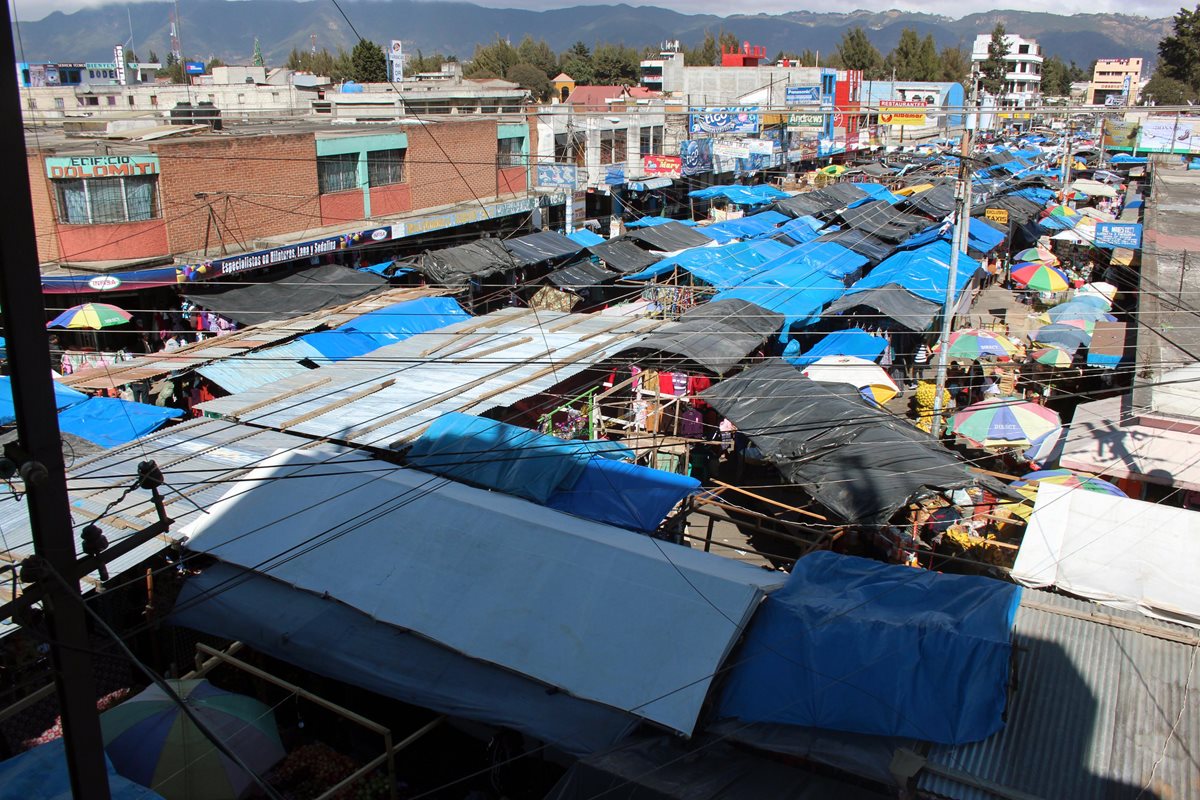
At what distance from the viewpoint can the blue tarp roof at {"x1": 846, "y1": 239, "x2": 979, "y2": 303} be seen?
21094 mm

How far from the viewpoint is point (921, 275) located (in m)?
22.5

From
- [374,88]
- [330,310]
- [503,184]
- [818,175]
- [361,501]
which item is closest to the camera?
[361,501]

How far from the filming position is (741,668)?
664cm

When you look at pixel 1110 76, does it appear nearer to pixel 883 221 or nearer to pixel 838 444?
pixel 883 221

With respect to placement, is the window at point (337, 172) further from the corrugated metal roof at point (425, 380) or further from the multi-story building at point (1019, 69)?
the multi-story building at point (1019, 69)

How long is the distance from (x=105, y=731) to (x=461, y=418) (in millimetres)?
4751

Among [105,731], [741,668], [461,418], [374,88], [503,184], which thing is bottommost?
[105,731]

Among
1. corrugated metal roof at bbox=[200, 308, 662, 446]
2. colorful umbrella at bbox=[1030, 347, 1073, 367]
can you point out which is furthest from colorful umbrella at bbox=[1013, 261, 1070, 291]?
corrugated metal roof at bbox=[200, 308, 662, 446]

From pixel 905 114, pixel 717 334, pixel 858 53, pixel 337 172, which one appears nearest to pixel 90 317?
pixel 337 172

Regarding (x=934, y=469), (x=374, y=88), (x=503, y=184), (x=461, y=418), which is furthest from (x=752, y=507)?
(x=374, y=88)

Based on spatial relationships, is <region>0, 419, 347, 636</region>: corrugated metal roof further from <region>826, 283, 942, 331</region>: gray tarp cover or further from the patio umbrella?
<region>826, 283, 942, 331</region>: gray tarp cover

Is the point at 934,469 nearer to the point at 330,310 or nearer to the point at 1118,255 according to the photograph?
the point at 330,310

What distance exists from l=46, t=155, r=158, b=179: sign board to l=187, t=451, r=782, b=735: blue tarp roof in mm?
10681

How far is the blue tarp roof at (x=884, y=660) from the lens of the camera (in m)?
5.99
